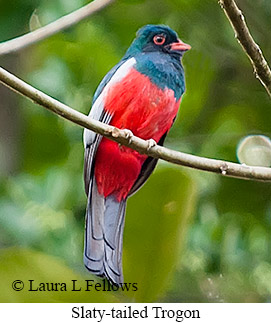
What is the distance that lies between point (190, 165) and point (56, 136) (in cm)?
36

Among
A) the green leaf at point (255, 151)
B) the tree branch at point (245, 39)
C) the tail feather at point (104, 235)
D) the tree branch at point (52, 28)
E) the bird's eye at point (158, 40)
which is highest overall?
the tree branch at point (52, 28)

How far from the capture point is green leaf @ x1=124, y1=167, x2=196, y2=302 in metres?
1.25

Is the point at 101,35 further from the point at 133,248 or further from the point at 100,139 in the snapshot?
the point at 133,248

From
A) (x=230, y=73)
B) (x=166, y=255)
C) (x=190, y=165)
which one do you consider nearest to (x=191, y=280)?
(x=166, y=255)

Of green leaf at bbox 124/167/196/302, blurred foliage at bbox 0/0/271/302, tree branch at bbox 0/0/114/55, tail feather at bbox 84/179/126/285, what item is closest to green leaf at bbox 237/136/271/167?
blurred foliage at bbox 0/0/271/302

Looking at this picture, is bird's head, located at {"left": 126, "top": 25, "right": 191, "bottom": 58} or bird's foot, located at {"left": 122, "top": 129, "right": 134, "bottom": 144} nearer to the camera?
bird's foot, located at {"left": 122, "top": 129, "right": 134, "bottom": 144}

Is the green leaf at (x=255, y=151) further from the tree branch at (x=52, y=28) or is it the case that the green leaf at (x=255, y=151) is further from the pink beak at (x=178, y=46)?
the tree branch at (x=52, y=28)

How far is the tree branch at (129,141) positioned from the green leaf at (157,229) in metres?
0.12

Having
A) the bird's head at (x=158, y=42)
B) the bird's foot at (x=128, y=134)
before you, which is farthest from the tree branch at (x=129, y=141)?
the bird's head at (x=158, y=42)

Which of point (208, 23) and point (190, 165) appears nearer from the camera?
point (190, 165)

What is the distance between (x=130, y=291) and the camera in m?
1.23

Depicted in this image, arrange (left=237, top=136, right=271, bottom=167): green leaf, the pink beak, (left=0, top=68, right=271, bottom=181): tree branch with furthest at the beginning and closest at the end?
1. (left=237, top=136, right=271, bottom=167): green leaf
2. the pink beak
3. (left=0, top=68, right=271, bottom=181): tree branch

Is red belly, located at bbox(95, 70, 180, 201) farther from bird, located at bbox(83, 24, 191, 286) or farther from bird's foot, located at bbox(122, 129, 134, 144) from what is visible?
bird's foot, located at bbox(122, 129, 134, 144)

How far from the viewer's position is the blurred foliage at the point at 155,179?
128cm
